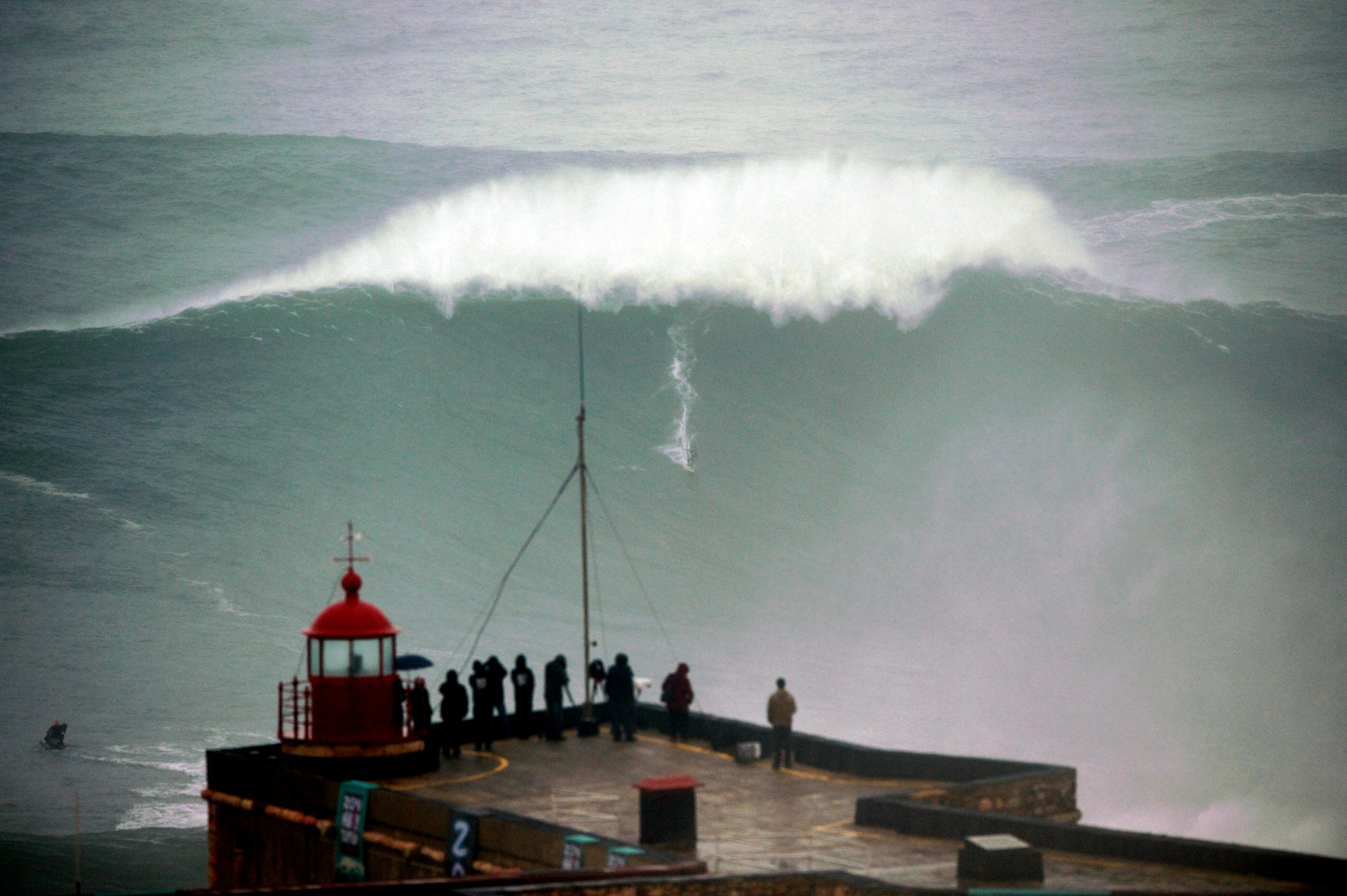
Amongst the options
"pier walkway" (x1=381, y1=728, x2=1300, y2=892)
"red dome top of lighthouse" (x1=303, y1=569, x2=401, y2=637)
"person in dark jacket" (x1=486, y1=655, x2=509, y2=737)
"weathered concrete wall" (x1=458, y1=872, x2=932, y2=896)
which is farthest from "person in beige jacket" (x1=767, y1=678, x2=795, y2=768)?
"weathered concrete wall" (x1=458, y1=872, x2=932, y2=896)

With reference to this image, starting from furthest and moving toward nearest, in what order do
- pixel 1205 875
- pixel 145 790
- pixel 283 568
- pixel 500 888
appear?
pixel 283 568 → pixel 145 790 → pixel 1205 875 → pixel 500 888

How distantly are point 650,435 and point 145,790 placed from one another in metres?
16.7

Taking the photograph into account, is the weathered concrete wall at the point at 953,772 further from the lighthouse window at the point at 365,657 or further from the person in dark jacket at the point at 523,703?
the lighthouse window at the point at 365,657

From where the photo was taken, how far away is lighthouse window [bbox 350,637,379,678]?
64.3 feet

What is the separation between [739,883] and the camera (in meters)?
14.1

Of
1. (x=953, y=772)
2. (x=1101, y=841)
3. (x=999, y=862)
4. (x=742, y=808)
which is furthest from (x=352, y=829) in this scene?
(x=1101, y=841)

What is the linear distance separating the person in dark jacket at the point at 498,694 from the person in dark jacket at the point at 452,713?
0.38 meters

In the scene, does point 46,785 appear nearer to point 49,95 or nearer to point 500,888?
point 500,888

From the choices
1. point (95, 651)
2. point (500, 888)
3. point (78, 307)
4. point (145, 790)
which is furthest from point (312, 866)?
point (78, 307)

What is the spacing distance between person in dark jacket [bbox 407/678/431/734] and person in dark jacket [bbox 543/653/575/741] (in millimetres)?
1692

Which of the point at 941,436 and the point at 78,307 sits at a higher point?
the point at 78,307

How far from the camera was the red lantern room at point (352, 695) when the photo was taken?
19.5 m

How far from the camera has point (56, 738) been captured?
3167cm

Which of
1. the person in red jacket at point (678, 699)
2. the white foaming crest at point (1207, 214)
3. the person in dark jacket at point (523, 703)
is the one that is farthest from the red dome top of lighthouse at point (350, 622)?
the white foaming crest at point (1207, 214)
